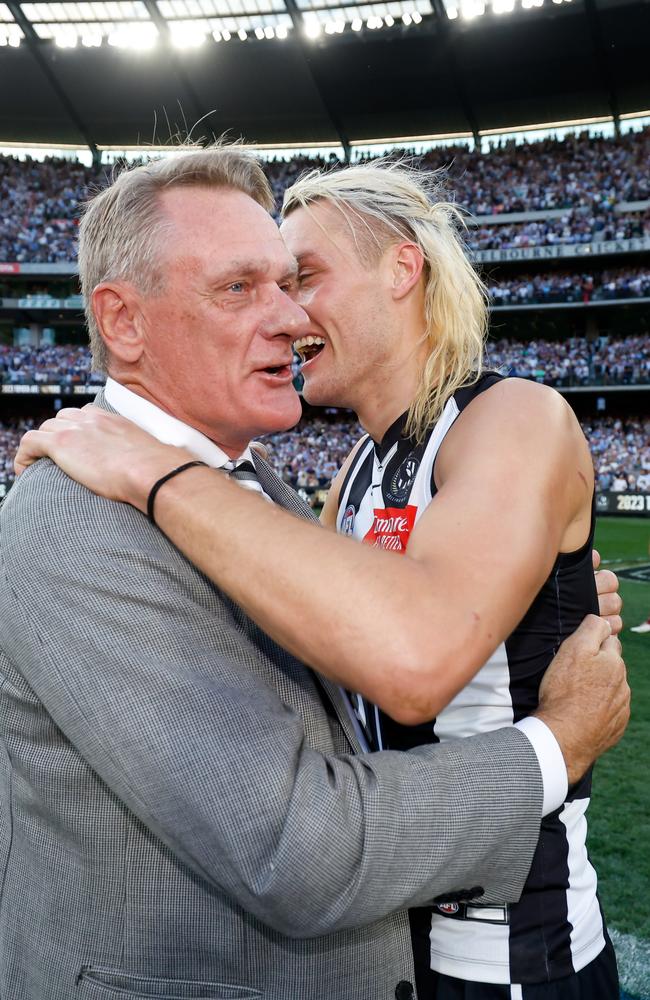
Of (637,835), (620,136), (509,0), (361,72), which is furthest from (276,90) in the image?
(637,835)

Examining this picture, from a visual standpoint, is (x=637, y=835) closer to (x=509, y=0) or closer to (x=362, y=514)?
(x=362, y=514)

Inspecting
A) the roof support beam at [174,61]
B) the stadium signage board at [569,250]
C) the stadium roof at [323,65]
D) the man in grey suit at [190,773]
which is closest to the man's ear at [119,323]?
the man in grey suit at [190,773]

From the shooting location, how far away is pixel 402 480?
222cm

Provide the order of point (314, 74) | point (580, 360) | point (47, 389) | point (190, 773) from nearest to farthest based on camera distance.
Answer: point (190, 773)
point (580, 360)
point (314, 74)
point (47, 389)

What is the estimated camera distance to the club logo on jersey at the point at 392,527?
2105 millimetres

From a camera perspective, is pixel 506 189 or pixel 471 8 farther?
pixel 506 189

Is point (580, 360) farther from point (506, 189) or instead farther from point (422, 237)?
point (422, 237)

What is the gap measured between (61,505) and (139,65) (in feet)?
132

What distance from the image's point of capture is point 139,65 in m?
36.1

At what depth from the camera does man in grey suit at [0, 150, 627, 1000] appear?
4.21 ft

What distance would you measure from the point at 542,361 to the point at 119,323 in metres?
36.4

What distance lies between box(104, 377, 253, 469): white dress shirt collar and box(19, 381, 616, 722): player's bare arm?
0.16 m

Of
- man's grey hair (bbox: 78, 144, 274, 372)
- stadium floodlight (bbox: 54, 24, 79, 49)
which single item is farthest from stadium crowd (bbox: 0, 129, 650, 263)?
man's grey hair (bbox: 78, 144, 274, 372)

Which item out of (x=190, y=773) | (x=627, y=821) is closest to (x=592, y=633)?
(x=190, y=773)
